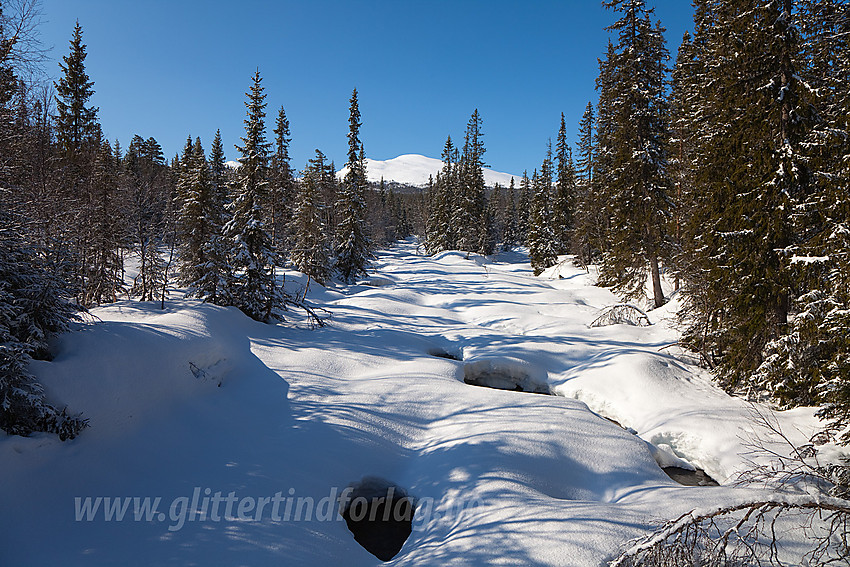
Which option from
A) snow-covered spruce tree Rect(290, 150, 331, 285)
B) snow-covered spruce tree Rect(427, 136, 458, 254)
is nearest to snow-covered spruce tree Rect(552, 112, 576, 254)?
snow-covered spruce tree Rect(427, 136, 458, 254)

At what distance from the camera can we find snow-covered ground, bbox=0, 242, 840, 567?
4.97 meters

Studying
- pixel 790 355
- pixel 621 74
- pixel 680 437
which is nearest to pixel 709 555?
pixel 680 437

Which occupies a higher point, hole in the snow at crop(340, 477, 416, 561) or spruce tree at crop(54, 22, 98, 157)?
spruce tree at crop(54, 22, 98, 157)

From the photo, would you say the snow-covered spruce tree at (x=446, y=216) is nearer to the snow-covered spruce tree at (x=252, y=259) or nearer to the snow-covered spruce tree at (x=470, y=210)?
the snow-covered spruce tree at (x=470, y=210)

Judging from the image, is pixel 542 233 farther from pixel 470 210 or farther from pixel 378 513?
pixel 378 513

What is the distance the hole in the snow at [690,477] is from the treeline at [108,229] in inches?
410

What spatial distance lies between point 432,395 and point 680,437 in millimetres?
5575

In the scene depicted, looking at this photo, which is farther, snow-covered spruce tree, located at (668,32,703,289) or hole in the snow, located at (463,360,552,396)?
snow-covered spruce tree, located at (668,32,703,289)

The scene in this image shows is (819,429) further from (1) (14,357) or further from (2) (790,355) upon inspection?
(1) (14,357)

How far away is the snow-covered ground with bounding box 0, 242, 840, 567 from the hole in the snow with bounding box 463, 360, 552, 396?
69mm

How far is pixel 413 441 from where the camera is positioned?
26.6 feet

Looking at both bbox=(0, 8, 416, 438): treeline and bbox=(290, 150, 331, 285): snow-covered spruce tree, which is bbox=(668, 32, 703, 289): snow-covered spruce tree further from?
bbox=(290, 150, 331, 285): snow-covered spruce tree

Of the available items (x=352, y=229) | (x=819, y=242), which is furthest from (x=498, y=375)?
(x=352, y=229)

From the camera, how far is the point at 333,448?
291 inches
